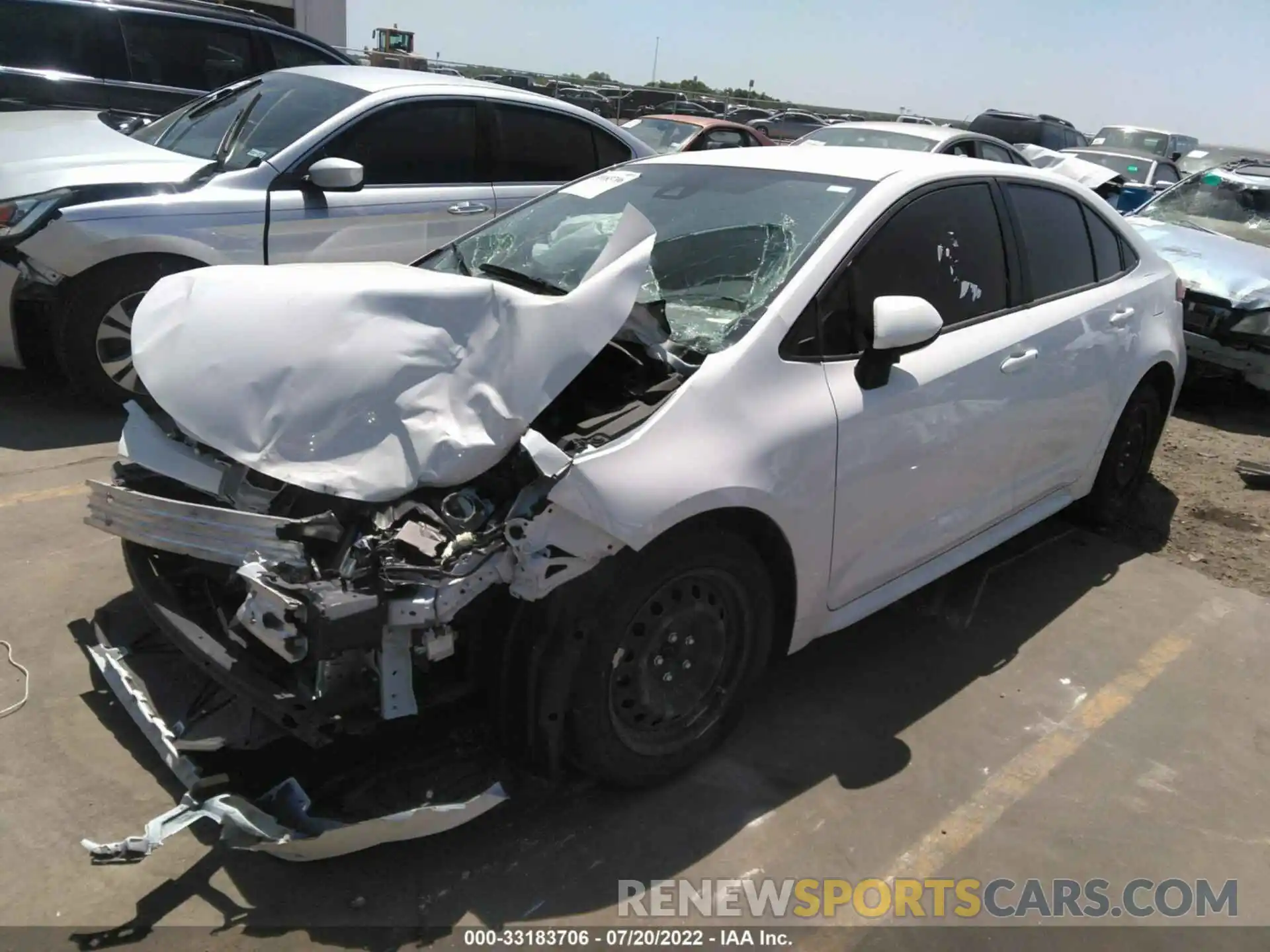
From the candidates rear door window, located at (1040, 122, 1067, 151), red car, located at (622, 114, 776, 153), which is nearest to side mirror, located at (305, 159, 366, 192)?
red car, located at (622, 114, 776, 153)

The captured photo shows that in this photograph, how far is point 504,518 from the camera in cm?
242

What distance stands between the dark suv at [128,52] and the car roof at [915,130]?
17.2 feet

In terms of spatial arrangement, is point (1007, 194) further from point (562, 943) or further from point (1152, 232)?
point (1152, 232)

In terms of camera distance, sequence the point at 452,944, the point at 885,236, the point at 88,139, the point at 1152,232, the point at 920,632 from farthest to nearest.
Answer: the point at 1152,232 < the point at 88,139 < the point at 920,632 < the point at 885,236 < the point at 452,944

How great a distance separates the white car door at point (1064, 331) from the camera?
380 centimetres

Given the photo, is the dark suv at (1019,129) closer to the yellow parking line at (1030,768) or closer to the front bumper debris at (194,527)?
the yellow parking line at (1030,768)

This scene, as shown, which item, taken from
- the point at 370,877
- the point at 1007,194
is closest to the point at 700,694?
the point at 370,877

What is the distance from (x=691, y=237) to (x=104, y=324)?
3373 millimetres

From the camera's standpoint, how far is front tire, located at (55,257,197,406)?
4969mm

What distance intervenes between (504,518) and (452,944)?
1032 millimetres

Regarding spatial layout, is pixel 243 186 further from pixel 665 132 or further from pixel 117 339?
pixel 665 132

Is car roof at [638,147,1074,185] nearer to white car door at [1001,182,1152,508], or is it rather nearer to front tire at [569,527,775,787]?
white car door at [1001,182,1152,508]

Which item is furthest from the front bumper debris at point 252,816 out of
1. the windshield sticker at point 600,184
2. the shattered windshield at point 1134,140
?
the shattered windshield at point 1134,140

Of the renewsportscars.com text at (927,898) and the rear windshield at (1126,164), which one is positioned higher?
the rear windshield at (1126,164)
